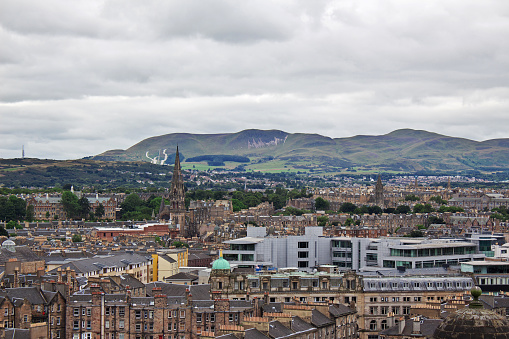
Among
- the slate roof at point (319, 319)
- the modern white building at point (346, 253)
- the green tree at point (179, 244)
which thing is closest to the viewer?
the slate roof at point (319, 319)

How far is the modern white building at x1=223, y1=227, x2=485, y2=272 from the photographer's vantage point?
113500mm

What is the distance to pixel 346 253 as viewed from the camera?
410 feet

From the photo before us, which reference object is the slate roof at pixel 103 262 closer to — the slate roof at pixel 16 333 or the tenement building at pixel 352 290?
the tenement building at pixel 352 290

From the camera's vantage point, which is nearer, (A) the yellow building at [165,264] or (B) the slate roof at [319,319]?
(B) the slate roof at [319,319]

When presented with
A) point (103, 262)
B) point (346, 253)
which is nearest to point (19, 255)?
point (103, 262)

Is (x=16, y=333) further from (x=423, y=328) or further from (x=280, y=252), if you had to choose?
(x=280, y=252)

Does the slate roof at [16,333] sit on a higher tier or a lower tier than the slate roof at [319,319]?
lower

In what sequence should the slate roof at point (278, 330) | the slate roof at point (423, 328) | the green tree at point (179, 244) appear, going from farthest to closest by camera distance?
the green tree at point (179, 244)
the slate roof at point (423, 328)
the slate roof at point (278, 330)

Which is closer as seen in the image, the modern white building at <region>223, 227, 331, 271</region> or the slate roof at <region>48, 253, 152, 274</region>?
the slate roof at <region>48, 253, 152, 274</region>

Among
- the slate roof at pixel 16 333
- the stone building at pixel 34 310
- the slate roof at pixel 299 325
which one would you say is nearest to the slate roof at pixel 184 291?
the stone building at pixel 34 310

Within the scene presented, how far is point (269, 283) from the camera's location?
8812 centimetres

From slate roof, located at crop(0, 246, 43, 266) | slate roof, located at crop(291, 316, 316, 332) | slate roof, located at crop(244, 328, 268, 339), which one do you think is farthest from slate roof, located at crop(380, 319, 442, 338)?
slate roof, located at crop(0, 246, 43, 266)

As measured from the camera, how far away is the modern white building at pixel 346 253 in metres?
114

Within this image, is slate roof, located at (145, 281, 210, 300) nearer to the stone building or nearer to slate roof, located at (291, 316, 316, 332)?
the stone building
